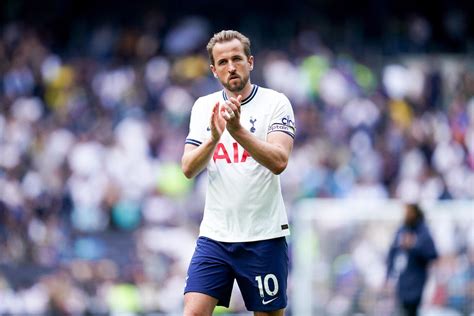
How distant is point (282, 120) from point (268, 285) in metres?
0.97

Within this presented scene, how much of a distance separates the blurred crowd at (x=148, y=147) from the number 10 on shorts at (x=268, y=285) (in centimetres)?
980

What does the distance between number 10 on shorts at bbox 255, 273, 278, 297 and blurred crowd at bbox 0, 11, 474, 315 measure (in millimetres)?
9801

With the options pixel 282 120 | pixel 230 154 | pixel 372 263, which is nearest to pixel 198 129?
pixel 230 154

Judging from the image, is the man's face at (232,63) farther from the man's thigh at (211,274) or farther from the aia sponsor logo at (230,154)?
the man's thigh at (211,274)

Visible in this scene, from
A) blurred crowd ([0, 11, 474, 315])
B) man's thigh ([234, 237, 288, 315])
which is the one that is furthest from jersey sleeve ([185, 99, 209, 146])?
blurred crowd ([0, 11, 474, 315])

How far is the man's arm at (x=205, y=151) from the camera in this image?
6.71 m

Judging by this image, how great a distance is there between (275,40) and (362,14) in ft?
6.91

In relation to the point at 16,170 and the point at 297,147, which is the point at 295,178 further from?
the point at 16,170

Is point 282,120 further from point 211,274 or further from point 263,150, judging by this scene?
point 211,274

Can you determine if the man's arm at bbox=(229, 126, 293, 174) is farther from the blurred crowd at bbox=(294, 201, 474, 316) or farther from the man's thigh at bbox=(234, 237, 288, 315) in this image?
the blurred crowd at bbox=(294, 201, 474, 316)

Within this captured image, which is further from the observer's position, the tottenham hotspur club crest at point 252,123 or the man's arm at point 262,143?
the tottenham hotspur club crest at point 252,123

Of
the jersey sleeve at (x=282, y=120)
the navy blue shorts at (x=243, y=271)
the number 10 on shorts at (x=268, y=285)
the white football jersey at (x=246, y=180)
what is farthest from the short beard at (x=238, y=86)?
the number 10 on shorts at (x=268, y=285)

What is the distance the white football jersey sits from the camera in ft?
23.6

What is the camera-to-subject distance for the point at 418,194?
1838 centimetres
